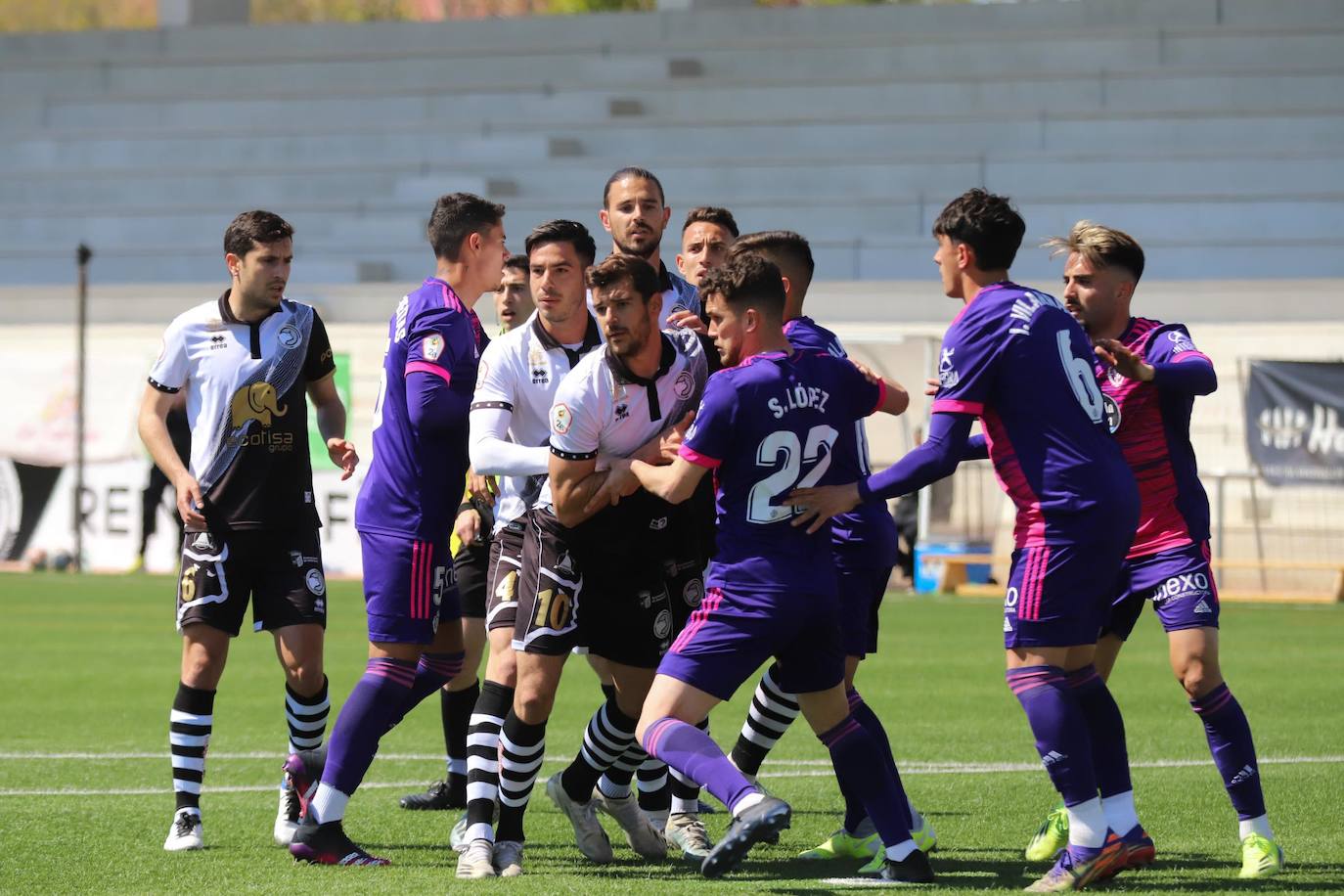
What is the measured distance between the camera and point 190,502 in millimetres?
6656

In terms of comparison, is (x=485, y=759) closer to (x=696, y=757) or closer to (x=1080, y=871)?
(x=696, y=757)

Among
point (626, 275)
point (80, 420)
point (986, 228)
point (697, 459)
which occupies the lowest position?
point (697, 459)

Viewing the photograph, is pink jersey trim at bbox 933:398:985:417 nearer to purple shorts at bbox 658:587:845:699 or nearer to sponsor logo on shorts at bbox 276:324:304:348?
purple shorts at bbox 658:587:845:699

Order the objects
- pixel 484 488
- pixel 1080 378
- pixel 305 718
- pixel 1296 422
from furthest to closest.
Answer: pixel 1296 422 < pixel 484 488 < pixel 305 718 < pixel 1080 378

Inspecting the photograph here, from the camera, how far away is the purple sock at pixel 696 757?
5.23 m

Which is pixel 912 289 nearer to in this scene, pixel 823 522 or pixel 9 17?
pixel 823 522

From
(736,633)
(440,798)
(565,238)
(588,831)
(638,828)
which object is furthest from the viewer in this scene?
(440,798)

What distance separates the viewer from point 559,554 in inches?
235

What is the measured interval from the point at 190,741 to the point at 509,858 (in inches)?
54.5

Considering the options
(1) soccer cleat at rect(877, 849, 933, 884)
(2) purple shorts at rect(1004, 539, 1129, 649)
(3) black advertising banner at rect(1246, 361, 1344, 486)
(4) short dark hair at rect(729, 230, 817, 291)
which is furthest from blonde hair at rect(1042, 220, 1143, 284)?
(3) black advertising banner at rect(1246, 361, 1344, 486)

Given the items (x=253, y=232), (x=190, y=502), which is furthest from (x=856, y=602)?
(x=253, y=232)

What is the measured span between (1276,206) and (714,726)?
18326mm

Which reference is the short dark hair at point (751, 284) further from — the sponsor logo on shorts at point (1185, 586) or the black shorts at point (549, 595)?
the sponsor logo on shorts at point (1185, 586)

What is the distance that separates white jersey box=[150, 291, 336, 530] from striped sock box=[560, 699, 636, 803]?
1393mm
